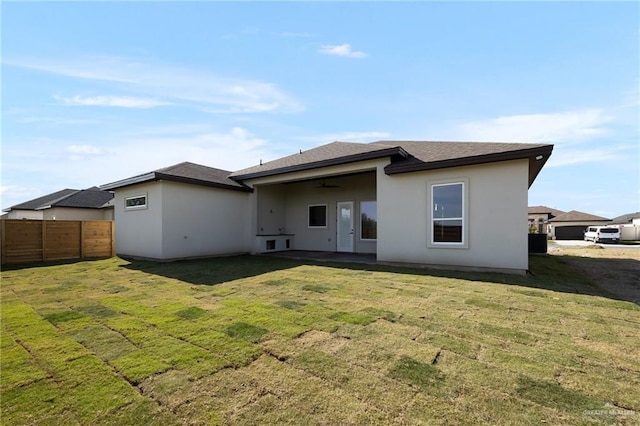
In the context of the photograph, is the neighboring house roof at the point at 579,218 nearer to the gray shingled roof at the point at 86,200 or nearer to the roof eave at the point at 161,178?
the roof eave at the point at 161,178

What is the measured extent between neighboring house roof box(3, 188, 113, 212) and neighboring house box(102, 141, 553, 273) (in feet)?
43.7

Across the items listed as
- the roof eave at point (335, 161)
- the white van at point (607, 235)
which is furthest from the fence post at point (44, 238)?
the white van at point (607, 235)

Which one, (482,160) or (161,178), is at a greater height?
(482,160)

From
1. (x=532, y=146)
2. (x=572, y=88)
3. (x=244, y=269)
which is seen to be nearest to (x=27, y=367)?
(x=244, y=269)

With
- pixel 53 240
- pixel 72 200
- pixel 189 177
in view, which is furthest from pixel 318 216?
pixel 72 200

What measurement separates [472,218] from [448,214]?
625 millimetres

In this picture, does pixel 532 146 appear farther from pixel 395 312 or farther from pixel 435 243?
pixel 395 312

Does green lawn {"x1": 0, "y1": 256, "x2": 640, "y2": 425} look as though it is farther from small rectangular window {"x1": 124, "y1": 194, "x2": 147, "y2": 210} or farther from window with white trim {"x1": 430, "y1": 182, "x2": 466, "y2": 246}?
small rectangular window {"x1": 124, "y1": 194, "x2": 147, "y2": 210}

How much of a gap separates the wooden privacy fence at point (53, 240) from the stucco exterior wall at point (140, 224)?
1.79 feet

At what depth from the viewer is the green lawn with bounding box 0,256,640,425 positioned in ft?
7.00

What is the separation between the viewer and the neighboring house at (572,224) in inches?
1426

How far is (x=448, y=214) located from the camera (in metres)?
8.20

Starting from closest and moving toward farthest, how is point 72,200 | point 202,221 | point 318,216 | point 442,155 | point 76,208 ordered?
point 442,155, point 202,221, point 318,216, point 76,208, point 72,200

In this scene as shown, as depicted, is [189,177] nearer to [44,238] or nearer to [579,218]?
[44,238]
